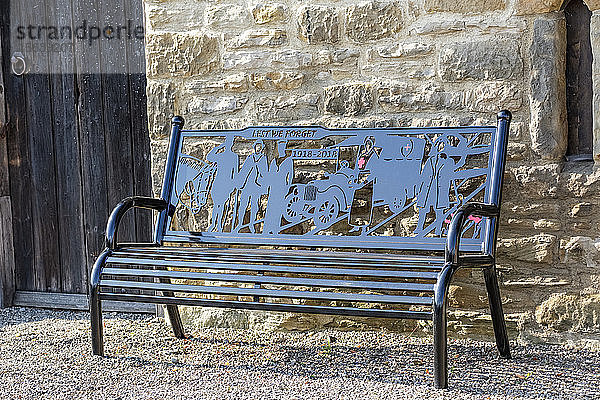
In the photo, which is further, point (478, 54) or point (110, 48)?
point (110, 48)

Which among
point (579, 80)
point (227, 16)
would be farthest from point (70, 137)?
point (579, 80)

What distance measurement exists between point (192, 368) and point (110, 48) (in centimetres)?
187

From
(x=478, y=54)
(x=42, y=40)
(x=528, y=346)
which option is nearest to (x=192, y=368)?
(x=528, y=346)

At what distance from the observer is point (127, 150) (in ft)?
14.4

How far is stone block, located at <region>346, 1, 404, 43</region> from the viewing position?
144 inches

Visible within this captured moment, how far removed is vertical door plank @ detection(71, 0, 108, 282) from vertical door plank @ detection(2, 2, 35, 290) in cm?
37

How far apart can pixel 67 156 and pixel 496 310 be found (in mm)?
2450

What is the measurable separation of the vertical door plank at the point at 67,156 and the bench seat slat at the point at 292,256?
3.83 ft

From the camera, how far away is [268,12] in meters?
3.85

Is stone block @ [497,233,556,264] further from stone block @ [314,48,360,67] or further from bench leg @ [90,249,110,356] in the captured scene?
bench leg @ [90,249,110,356]

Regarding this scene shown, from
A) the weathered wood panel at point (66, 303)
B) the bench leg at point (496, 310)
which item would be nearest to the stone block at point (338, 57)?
the bench leg at point (496, 310)

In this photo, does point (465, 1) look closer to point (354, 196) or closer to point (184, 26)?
point (354, 196)

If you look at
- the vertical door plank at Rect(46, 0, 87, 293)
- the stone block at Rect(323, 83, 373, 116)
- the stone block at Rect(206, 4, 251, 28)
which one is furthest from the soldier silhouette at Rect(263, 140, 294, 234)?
the vertical door plank at Rect(46, 0, 87, 293)

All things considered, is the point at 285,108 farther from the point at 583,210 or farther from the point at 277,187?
the point at 583,210
